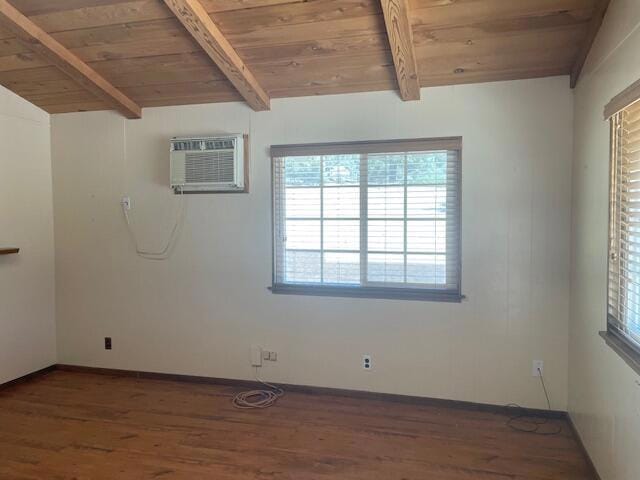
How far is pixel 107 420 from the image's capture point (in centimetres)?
288

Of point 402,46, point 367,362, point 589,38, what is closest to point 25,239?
point 367,362

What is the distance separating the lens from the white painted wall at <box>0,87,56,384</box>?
340cm

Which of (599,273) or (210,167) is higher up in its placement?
(210,167)

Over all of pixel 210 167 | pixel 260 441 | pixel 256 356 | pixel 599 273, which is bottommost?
pixel 260 441

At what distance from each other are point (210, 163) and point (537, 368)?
9.11 feet

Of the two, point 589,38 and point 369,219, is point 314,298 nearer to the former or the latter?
point 369,219

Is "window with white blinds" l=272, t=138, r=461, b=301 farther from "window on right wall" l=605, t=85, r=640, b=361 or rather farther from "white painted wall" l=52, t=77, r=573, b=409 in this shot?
"window on right wall" l=605, t=85, r=640, b=361

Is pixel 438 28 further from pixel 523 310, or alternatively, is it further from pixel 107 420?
pixel 107 420

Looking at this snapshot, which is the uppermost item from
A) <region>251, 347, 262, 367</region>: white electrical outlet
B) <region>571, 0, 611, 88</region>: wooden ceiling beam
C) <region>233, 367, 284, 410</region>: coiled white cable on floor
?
<region>571, 0, 611, 88</region>: wooden ceiling beam

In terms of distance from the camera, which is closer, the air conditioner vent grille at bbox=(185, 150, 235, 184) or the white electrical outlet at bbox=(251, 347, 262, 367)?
the air conditioner vent grille at bbox=(185, 150, 235, 184)

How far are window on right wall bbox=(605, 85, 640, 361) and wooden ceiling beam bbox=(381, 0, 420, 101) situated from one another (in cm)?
108

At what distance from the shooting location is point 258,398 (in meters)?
3.20

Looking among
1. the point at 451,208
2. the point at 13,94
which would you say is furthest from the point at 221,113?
the point at 451,208

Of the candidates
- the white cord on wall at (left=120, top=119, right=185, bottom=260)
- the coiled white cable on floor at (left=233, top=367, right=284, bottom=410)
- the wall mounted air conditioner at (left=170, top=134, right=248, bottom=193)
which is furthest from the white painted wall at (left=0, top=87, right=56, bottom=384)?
the coiled white cable on floor at (left=233, top=367, right=284, bottom=410)
